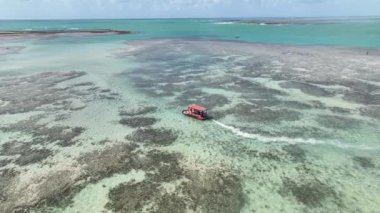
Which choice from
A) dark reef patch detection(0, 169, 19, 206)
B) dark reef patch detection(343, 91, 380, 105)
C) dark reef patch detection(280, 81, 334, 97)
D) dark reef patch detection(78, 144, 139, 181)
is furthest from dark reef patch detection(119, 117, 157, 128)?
dark reef patch detection(343, 91, 380, 105)

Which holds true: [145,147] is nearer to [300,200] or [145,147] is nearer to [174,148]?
[174,148]

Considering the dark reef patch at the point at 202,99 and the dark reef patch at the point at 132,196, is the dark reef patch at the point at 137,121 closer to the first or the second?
the dark reef patch at the point at 202,99

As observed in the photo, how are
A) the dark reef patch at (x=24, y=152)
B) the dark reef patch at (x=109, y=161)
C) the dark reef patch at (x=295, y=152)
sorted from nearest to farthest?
1. the dark reef patch at (x=109, y=161)
2. the dark reef patch at (x=24, y=152)
3. the dark reef patch at (x=295, y=152)

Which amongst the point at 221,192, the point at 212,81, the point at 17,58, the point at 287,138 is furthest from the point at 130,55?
the point at 221,192

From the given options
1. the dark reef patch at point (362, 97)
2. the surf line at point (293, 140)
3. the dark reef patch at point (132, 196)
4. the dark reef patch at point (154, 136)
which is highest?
the dark reef patch at point (362, 97)

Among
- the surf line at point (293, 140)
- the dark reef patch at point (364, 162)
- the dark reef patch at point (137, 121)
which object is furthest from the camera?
the dark reef patch at point (137, 121)

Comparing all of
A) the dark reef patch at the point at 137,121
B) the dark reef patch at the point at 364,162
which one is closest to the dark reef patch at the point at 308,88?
the dark reef patch at the point at 364,162
